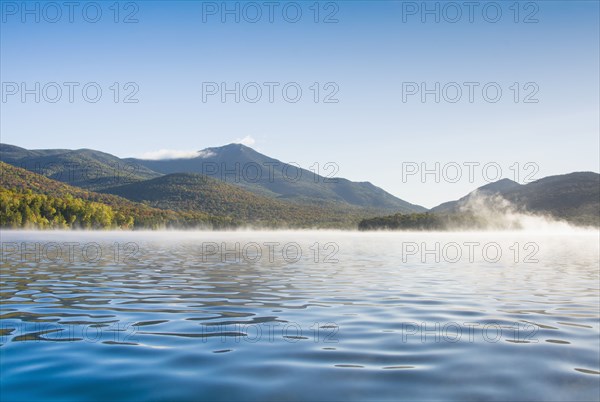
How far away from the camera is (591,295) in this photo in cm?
2142

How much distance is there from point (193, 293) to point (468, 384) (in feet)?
44.0

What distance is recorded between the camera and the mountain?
5172 inches

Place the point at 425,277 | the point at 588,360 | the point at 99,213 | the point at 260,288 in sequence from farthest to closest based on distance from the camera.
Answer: the point at 99,213, the point at 425,277, the point at 260,288, the point at 588,360

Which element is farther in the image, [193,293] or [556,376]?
[193,293]

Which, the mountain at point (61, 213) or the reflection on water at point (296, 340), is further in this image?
the mountain at point (61, 213)

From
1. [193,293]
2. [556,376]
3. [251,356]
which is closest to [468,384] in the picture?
[556,376]

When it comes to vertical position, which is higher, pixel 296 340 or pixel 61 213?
pixel 61 213

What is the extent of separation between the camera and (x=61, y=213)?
144 meters

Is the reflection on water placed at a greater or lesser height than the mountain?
lesser

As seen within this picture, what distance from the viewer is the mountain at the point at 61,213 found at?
131 metres

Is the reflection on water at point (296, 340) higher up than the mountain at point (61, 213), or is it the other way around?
the mountain at point (61, 213)

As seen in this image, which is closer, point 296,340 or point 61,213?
point 296,340

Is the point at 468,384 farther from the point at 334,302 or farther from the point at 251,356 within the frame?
the point at 334,302

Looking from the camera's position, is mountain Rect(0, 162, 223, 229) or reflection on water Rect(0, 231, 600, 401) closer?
reflection on water Rect(0, 231, 600, 401)
